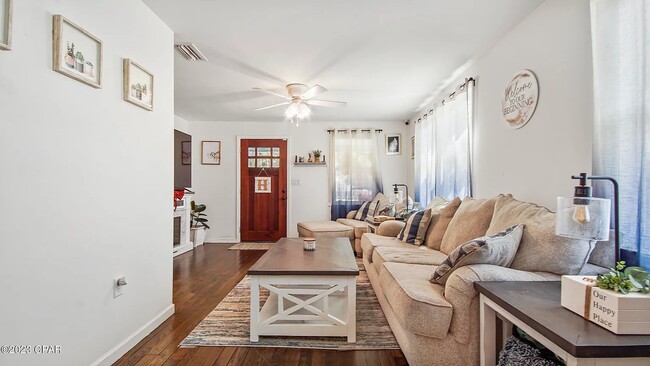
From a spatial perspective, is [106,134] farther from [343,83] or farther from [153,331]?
[343,83]

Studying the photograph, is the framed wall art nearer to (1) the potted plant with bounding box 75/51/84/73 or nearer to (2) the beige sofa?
(1) the potted plant with bounding box 75/51/84/73

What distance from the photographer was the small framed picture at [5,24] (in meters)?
1.22

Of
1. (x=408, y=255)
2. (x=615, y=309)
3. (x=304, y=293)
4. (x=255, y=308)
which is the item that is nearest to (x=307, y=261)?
(x=304, y=293)

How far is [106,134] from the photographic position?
1.82 metres

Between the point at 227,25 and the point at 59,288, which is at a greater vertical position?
the point at 227,25

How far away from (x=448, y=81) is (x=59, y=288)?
3.93 m

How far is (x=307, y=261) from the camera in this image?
2336mm

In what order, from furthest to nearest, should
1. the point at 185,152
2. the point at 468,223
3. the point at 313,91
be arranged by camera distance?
the point at 185,152 → the point at 313,91 → the point at 468,223

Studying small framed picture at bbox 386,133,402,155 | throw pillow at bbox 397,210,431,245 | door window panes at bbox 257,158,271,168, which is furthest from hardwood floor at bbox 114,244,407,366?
small framed picture at bbox 386,133,402,155

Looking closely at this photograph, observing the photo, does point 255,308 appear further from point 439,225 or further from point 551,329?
point 439,225

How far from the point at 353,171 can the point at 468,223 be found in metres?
3.35

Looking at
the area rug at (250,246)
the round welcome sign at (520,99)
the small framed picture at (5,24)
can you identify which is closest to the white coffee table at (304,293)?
the small framed picture at (5,24)

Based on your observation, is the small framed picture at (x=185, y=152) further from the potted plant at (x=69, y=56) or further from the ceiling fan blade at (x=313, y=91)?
the potted plant at (x=69, y=56)

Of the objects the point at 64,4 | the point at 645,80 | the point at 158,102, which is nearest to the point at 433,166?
the point at 645,80
